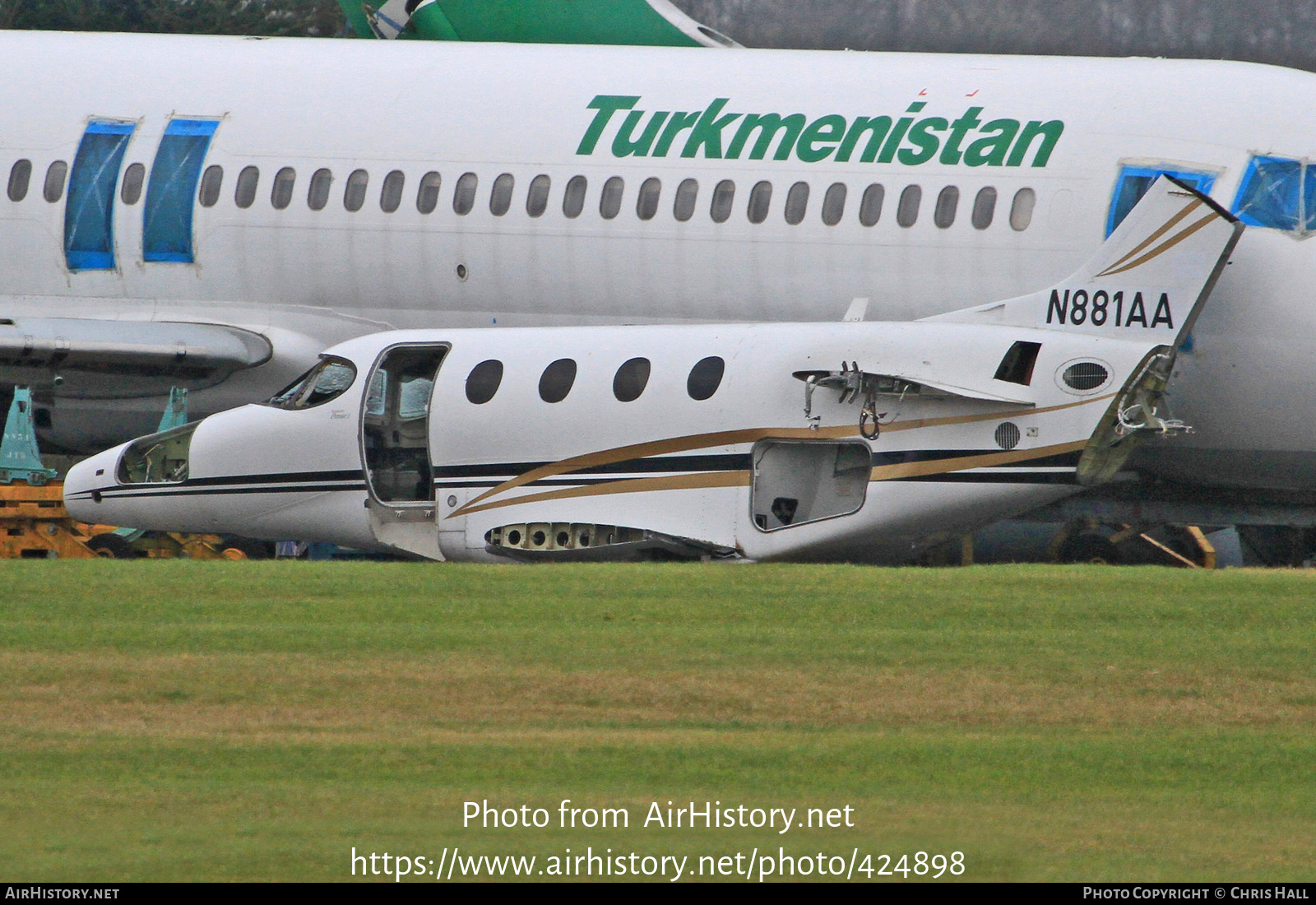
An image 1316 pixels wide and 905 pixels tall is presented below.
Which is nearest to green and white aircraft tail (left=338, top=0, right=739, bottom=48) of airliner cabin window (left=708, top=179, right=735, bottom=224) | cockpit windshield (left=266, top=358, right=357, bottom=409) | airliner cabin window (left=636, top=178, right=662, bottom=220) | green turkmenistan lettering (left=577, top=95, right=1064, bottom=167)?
green turkmenistan lettering (left=577, top=95, right=1064, bottom=167)

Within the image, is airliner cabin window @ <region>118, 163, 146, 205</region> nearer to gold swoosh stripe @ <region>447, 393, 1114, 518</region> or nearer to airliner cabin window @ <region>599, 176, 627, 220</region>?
airliner cabin window @ <region>599, 176, 627, 220</region>

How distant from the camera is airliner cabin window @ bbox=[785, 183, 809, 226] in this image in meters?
22.6

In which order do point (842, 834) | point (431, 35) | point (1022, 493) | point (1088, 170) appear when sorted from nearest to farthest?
point (842, 834), point (1022, 493), point (1088, 170), point (431, 35)

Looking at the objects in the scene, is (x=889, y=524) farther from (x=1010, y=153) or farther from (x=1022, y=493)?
(x=1010, y=153)

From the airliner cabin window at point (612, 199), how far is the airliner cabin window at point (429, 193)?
1901mm

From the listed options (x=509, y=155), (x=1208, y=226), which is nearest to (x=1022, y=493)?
(x=1208, y=226)

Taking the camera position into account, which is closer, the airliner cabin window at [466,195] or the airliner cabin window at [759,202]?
the airliner cabin window at [759,202]

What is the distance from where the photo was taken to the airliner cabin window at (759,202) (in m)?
22.8

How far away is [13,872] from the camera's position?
8.49 m

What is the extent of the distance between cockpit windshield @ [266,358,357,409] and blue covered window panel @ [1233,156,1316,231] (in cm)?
787

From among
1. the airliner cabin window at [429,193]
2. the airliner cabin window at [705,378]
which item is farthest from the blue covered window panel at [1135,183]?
the airliner cabin window at [429,193]

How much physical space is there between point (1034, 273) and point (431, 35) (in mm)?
11294

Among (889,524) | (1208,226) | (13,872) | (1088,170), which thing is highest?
(1088,170)

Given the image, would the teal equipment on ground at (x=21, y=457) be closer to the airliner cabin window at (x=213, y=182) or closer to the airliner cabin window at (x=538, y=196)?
the airliner cabin window at (x=213, y=182)
